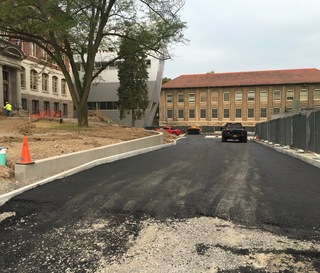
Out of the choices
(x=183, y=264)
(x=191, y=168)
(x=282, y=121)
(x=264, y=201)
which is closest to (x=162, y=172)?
(x=191, y=168)

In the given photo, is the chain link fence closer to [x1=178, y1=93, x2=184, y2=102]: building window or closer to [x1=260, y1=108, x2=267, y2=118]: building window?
[x1=260, y1=108, x2=267, y2=118]: building window

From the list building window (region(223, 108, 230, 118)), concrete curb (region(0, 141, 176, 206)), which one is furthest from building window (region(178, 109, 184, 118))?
concrete curb (region(0, 141, 176, 206))

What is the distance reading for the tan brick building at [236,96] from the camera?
68.8 metres

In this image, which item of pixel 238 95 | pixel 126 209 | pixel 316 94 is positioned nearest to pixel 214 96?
pixel 238 95

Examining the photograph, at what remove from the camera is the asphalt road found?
13.5 ft

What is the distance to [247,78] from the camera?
7281 cm

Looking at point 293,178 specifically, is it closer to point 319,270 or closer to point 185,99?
point 319,270

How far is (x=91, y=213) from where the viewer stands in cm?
555

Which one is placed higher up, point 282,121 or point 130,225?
point 282,121

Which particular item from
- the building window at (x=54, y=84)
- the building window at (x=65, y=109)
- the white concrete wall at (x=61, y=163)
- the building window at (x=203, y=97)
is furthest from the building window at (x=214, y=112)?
the white concrete wall at (x=61, y=163)

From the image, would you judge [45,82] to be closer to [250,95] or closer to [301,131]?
[301,131]

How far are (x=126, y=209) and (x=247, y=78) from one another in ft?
235

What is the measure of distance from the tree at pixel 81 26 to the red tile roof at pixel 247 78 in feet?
166

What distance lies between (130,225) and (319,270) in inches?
104
